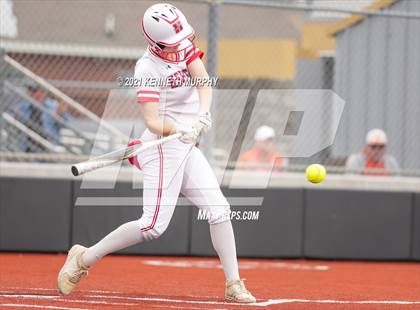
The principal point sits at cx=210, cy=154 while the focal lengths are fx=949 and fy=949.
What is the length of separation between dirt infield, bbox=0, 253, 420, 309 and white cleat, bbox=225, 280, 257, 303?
8 cm

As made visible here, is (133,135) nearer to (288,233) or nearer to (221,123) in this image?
(221,123)

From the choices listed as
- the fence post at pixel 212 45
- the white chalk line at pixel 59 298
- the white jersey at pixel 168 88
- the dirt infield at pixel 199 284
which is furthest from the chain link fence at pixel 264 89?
the white chalk line at pixel 59 298

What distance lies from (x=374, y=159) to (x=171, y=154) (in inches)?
213

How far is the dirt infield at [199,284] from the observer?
6.01 m

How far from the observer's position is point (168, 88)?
6.23 m

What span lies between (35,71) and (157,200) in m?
5.52

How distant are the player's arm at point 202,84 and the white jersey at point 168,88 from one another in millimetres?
39

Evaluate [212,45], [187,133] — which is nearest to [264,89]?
[212,45]

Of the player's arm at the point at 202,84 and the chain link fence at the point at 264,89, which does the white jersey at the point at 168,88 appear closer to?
the player's arm at the point at 202,84

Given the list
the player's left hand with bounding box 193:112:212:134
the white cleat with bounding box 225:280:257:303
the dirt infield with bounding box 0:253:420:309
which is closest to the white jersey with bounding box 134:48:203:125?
the player's left hand with bounding box 193:112:212:134

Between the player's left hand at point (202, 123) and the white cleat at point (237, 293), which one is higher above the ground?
the player's left hand at point (202, 123)

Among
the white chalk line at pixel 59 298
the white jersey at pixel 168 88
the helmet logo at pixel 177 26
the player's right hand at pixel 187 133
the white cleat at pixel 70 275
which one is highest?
the helmet logo at pixel 177 26
